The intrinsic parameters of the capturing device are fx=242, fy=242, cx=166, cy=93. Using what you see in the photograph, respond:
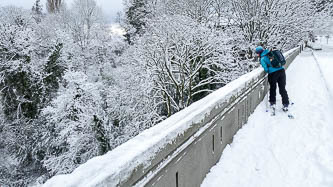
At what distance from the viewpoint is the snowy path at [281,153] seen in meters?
3.21

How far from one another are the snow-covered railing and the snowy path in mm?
→ 267

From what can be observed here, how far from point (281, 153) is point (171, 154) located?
7.87 ft

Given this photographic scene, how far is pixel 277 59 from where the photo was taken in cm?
601

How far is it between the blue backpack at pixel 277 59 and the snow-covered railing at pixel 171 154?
7.27 feet

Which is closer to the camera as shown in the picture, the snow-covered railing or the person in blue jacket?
the snow-covered railing

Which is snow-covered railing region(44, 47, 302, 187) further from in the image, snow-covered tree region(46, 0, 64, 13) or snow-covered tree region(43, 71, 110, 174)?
snow-covered tree region(46, 0, 64, 13)

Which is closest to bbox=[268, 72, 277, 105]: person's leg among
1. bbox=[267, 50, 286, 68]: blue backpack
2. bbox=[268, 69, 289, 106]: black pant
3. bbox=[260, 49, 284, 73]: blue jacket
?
bbox=[268, 69, 289, 106]: black pant

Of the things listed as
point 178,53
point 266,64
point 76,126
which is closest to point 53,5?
point 76,126

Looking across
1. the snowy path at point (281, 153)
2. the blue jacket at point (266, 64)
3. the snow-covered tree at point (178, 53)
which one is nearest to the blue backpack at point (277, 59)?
the blue jacket at point (266, 64)

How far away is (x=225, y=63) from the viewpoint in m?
18.6

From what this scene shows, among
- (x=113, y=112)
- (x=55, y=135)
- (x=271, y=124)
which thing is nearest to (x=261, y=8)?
(x=113, y=112)

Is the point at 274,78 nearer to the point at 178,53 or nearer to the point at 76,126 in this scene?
the point at 178,53

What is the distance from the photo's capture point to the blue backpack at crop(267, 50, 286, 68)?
6.00m

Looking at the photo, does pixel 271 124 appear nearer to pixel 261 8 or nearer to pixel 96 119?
pixel 96 119
